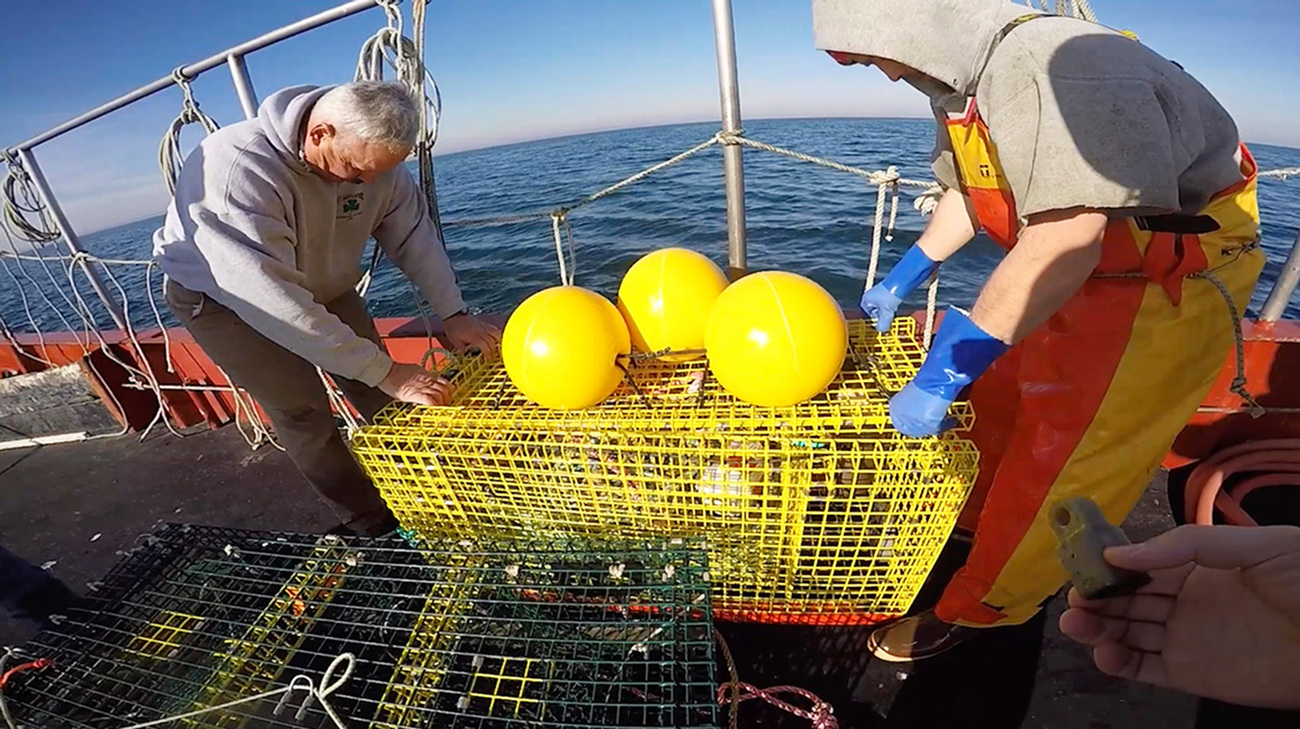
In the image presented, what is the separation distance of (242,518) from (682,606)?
9.18ft

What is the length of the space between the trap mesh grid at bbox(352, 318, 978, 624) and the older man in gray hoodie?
0.94 ft

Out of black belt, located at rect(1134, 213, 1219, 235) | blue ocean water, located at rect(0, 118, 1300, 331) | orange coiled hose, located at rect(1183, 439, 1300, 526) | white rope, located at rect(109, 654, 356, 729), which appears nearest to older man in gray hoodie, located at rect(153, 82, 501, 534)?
white rope, located at rect(109, 654, 356, 729)

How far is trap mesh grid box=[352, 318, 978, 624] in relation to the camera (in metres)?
1.67

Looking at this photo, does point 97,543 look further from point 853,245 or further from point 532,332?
point 853,245

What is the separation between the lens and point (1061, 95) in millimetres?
1320

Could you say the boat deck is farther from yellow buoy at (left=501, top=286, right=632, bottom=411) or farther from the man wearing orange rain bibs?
yellow buoy at (left=501, top=286, right=632, bottom=411)

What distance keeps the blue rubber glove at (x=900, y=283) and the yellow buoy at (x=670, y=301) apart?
64 centimetres

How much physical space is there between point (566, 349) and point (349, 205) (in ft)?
3.93

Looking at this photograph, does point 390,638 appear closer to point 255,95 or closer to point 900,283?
point 900,283

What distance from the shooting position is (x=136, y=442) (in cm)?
396

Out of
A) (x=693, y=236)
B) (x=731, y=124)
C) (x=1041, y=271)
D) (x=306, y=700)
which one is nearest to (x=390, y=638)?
(x=306, y=700)

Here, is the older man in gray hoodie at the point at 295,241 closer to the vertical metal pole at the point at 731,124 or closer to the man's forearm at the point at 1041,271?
the vertical metal pole at the point at 731,124

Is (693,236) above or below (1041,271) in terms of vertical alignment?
below

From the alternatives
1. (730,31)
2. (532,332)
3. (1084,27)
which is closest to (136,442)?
(532,332)
